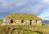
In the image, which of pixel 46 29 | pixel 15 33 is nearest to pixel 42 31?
pixel 46 29

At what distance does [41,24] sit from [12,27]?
0.71m

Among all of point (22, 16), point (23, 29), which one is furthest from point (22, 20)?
point (23, 29)

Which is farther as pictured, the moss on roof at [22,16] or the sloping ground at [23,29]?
the moss on roof at [22,16]

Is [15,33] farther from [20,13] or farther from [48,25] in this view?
[48,25]

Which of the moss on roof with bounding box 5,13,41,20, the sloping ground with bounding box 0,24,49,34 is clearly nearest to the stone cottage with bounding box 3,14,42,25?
the moss on roof with bounding box 5,13,41,20

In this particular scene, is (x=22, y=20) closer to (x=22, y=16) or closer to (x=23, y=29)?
(x=22, y=16)

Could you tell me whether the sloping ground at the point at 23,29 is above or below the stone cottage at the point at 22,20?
below

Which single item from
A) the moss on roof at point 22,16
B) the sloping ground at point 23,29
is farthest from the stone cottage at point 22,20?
the sloping ground at point 23,29

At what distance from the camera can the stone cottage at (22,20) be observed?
438cm

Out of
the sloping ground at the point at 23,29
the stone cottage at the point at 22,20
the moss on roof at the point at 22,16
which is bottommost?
the sloping ground at the point at 23,29

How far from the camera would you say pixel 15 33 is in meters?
4.27

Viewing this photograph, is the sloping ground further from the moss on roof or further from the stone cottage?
the moss on roof

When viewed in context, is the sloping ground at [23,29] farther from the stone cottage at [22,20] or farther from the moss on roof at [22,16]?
the moss on roof at [22,16]

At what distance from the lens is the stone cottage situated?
438 cm
